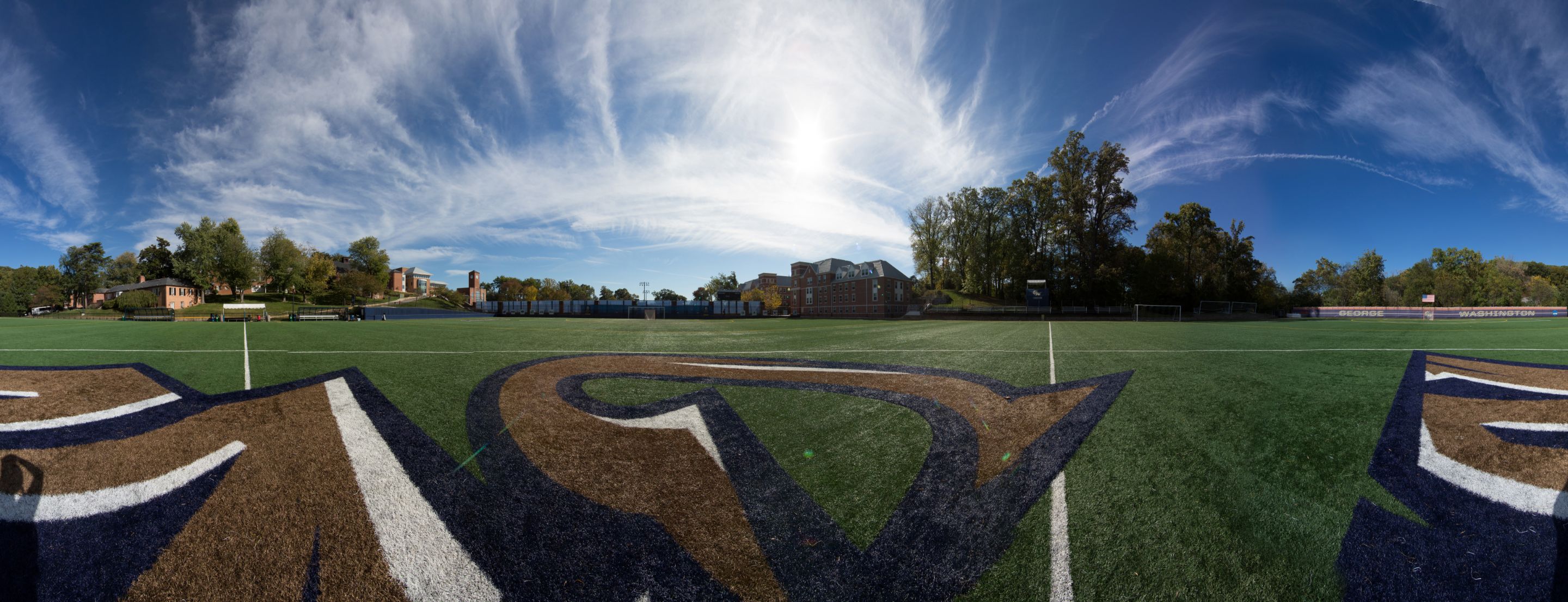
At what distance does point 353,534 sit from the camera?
99.8 inches

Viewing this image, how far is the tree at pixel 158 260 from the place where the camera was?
7138 centimetres

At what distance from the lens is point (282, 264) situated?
7038 centimetres

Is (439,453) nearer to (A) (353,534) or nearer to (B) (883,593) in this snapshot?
(A) (353,534)

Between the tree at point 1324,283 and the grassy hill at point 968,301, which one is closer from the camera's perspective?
the grassy hill at point 968,301

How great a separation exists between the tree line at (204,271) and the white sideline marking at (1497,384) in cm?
9575

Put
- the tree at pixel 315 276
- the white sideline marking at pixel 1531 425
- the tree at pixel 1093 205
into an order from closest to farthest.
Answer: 1. the white sideline marking at pixel 1531 425
2. the tree at pixel 1093 205
3. the tree at pixel 315 276

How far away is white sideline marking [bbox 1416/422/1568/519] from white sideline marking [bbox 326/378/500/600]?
5449 mm

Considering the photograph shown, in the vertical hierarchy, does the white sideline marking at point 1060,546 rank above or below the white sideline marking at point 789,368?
below

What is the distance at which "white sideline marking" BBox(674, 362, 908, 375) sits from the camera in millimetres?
6715

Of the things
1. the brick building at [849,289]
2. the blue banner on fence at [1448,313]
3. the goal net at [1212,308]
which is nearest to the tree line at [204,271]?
the brick building at [849,289]

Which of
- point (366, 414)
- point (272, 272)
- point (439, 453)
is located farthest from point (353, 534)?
point (272, 272)

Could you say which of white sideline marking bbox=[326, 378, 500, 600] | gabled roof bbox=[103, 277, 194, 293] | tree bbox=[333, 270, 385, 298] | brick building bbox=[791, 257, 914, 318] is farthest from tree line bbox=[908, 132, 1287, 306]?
gabled roof bbox=[103, 277, 194, 293]

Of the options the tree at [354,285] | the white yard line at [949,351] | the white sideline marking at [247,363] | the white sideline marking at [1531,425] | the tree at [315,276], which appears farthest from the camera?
the tree at [354,285]

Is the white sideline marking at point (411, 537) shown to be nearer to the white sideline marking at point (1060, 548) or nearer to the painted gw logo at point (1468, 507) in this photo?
the white sideline marking at point (1060, 548)
